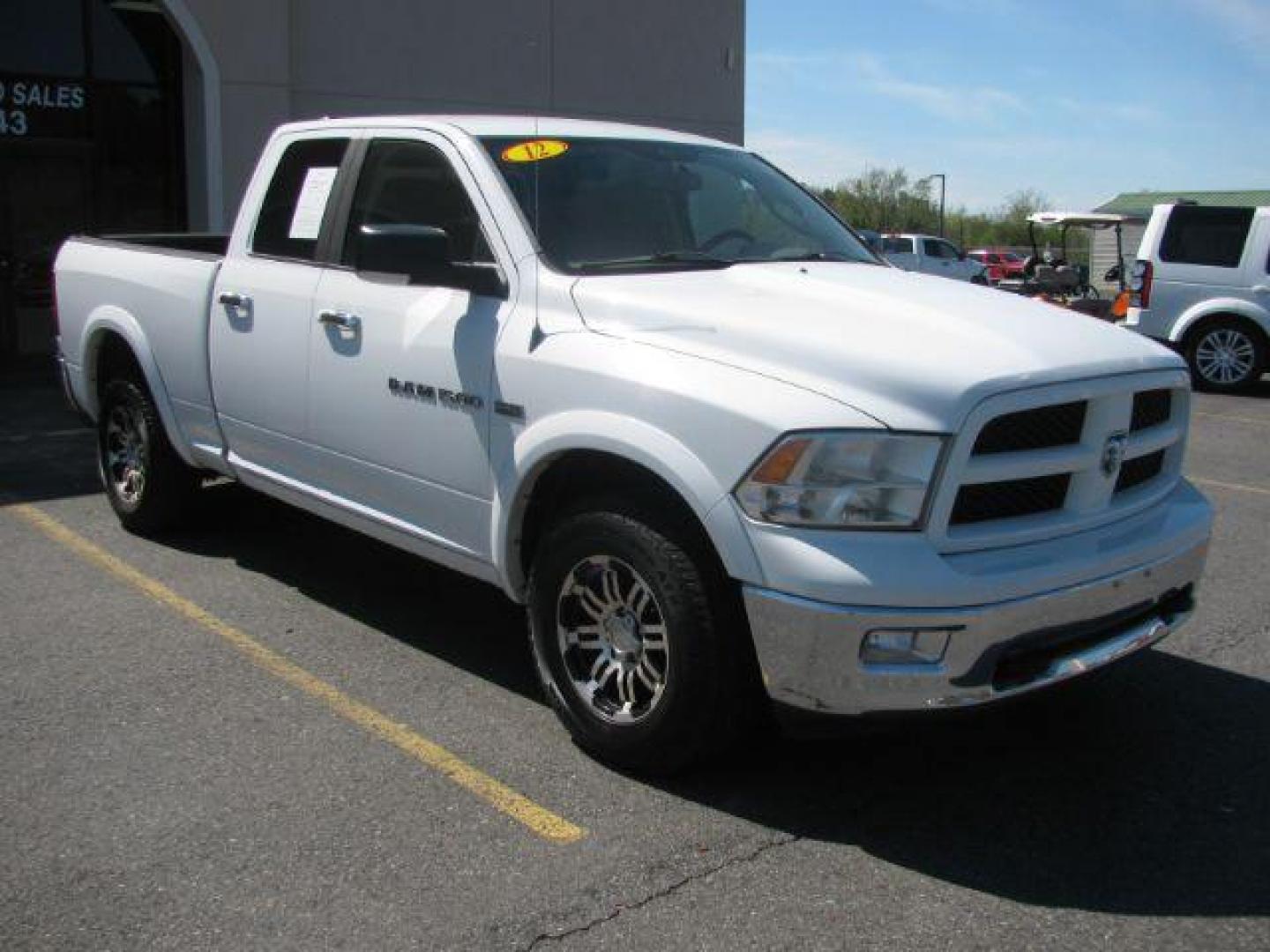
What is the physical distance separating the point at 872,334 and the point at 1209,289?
11992 mm

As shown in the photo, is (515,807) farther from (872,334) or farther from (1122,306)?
(1122,306)

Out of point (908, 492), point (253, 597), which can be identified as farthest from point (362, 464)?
point (908, 492)

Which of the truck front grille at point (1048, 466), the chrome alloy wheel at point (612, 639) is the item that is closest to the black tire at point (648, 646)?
the chrome alloy wheel at point (612, 639)

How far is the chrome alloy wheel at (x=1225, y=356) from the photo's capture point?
45.6 ft

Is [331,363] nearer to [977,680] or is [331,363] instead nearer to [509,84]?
[977,680]

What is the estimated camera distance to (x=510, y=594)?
4.27 meters

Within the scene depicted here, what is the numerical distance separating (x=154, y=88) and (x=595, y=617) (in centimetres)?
1299

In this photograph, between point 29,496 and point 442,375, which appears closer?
point 442,375

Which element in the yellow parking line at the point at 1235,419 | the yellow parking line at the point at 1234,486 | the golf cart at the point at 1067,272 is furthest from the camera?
the golf cart at the point at 1067,272

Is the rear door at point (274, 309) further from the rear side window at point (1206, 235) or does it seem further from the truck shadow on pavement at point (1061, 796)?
the rear side window at point (1206, 235)

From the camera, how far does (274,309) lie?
5.15 metres

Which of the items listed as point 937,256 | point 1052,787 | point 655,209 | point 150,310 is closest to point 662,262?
point 655,209

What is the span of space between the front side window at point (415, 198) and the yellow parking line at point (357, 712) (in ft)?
5.19

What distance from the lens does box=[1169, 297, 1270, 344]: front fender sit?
45.0 feet
